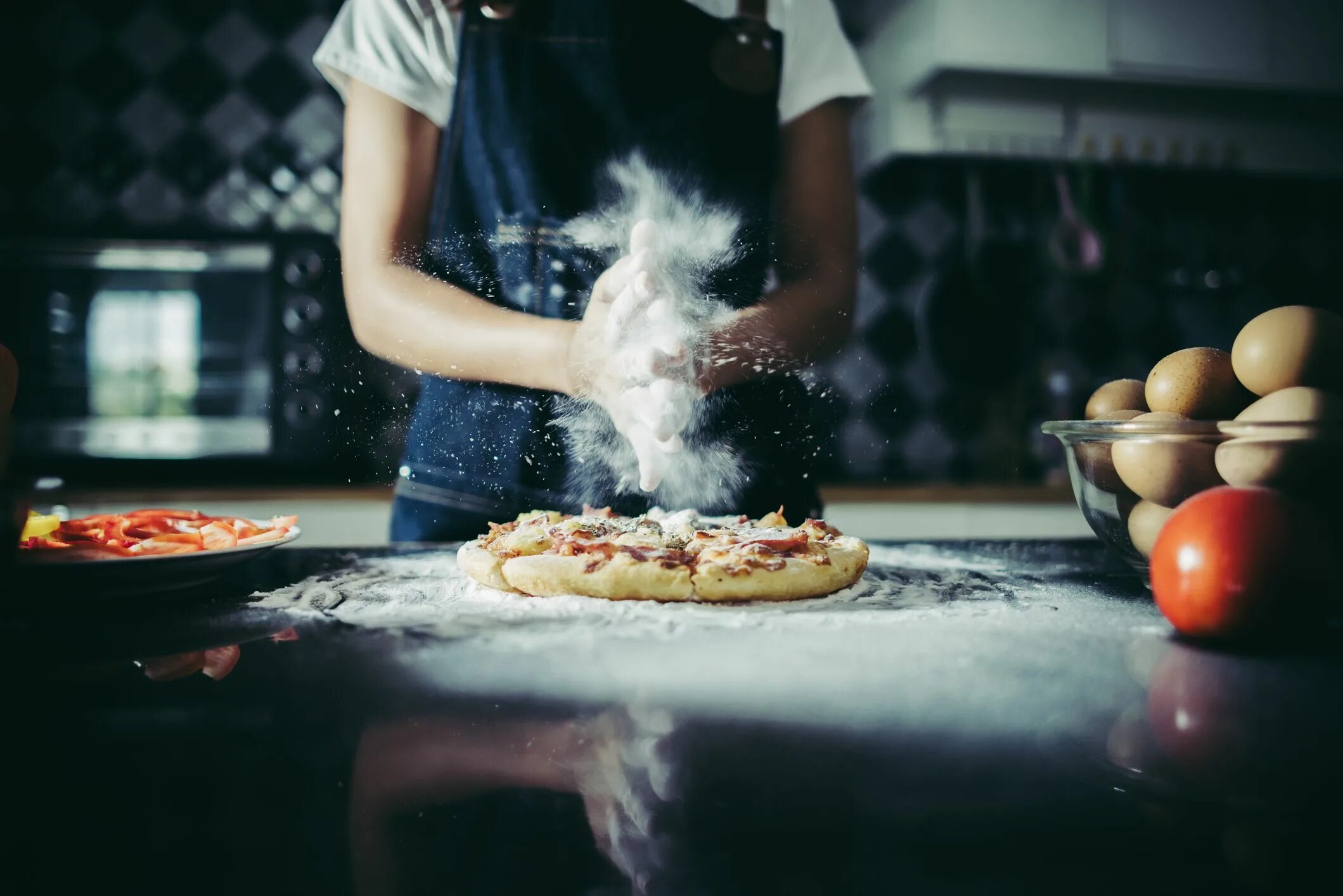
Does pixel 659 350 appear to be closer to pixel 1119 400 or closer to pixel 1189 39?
pixel 1119 400

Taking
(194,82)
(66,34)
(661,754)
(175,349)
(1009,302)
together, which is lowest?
(661,754)

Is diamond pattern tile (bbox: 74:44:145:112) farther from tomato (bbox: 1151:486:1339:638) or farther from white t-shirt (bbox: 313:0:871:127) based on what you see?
tomato (bbox: 1151:486:1339:638)

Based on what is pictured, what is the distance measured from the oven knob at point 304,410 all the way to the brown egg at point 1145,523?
1.83 metres

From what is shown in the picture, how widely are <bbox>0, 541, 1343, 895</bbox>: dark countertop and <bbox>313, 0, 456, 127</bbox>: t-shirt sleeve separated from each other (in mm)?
893

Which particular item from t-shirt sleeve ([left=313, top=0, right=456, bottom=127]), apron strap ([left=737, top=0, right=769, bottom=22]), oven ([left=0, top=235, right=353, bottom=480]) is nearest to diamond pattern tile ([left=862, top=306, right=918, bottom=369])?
apron strap ([left=737, top=0, right=769, bottom=22])

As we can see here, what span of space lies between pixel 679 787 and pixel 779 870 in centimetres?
7

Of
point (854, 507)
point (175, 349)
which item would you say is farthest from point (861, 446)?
point (175, 349)

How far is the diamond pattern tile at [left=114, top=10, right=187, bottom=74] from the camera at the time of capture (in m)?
2.37

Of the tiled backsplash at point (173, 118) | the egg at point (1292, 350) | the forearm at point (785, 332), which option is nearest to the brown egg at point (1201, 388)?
the egg at point (1292, 350)

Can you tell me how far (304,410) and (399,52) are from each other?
107 centimetres

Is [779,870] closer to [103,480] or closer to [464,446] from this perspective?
[464,446]

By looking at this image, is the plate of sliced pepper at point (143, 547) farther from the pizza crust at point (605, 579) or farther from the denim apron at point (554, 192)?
the denim apron at point (554, 192)

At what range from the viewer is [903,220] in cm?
266

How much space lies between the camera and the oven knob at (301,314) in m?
2.18
